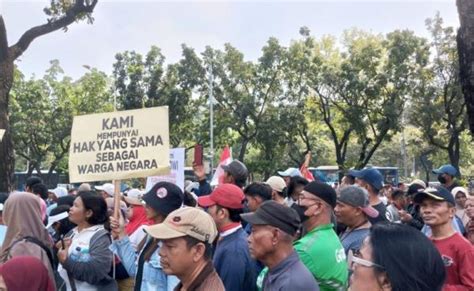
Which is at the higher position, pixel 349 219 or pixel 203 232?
pixel 203 232

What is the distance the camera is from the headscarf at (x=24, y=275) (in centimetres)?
333

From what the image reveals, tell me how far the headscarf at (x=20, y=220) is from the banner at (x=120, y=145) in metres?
0.68

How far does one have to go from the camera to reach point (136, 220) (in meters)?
Answer: 6.07

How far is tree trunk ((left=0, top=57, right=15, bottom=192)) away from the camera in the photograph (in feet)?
32.4

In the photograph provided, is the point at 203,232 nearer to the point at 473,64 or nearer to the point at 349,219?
the point at 349,219

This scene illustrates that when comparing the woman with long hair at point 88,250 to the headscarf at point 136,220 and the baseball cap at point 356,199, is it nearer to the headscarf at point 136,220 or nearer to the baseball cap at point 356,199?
the headscarf at point 136,220

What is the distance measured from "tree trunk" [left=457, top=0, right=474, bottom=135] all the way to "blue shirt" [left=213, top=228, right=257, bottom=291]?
2.55 metres

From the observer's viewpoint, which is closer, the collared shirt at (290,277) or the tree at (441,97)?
the collared shirt at (290,277)

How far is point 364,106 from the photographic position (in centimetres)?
2784

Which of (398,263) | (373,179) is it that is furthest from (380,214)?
(398,263)

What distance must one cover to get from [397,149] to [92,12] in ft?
166

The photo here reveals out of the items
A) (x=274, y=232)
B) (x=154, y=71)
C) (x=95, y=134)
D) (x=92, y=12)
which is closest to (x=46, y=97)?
(x=154, y=71)

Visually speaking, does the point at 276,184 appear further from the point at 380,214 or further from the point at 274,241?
the point at 274,241

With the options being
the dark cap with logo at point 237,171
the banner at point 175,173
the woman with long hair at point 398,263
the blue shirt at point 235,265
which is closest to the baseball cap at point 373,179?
the dark cap with logo at point 237,171
